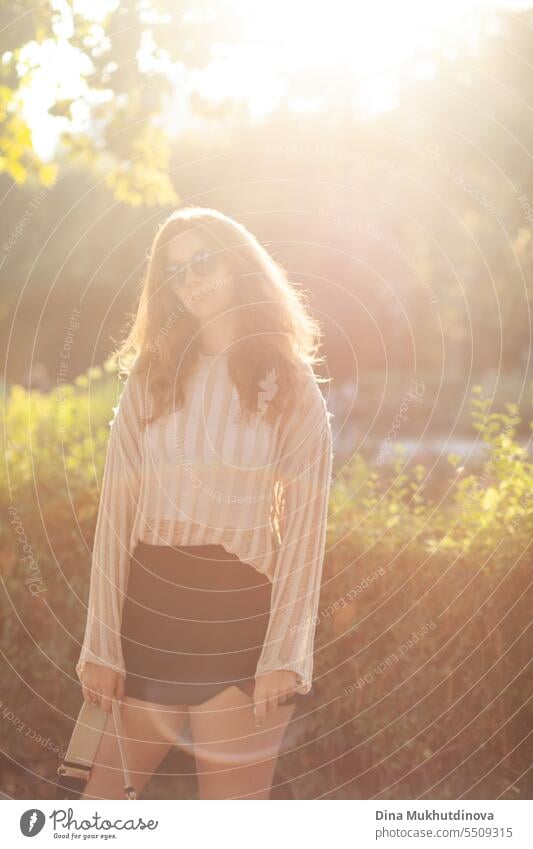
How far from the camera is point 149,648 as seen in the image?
10.2 feet

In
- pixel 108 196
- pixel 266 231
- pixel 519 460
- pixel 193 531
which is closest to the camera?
pixel 193 531

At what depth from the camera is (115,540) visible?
3156 millimetres

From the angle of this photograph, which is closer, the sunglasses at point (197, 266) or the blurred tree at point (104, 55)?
the sunglasses at point (197, 266)

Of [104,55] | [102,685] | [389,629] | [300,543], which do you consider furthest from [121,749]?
[104,55]

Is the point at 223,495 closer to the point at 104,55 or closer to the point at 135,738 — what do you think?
the point at 135,738

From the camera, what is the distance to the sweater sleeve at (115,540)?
10.3ft

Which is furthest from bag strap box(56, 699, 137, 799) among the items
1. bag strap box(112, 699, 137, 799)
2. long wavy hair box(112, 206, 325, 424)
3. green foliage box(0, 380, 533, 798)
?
green foliage box(0, 380, 533, 798)

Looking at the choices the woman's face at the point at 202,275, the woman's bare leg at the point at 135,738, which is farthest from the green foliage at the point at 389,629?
the woman's face at the point at 202,275

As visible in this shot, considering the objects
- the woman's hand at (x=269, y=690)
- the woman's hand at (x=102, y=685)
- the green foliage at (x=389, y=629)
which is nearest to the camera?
the woman's hand at (x=269, y=690)

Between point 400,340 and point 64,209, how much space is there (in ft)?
36.6

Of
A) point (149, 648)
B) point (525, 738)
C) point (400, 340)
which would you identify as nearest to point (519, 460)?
point (525, 738)

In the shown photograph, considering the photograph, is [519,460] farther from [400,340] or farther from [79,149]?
[400,340]

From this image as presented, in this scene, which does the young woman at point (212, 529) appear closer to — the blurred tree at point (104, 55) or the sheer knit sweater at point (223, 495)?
the sheer knit sweater at point (223, 495)

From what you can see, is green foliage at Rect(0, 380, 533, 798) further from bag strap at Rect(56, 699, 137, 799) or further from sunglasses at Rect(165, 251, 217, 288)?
sunglasses at Rect(165, 251, 217, 288)
